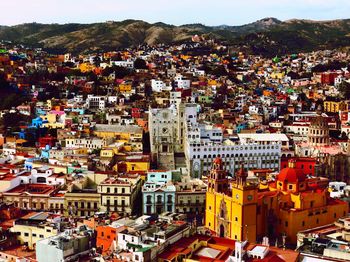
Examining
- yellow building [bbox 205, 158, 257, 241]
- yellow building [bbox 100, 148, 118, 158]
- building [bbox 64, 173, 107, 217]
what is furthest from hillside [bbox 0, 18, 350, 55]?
yellow building [bbox 205, 158, 257, 241]

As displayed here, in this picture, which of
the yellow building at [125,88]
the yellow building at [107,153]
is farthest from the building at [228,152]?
the yellow building at [125,88]

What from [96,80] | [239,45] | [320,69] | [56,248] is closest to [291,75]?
[320,69]

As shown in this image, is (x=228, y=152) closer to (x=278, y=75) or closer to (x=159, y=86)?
(x=159, y=86)

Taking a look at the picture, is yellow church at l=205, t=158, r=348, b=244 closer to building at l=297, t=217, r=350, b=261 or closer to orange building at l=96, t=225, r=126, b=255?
building at l=297, t=217, r=350, b=261

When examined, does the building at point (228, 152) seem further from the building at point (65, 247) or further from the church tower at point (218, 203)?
the building at point (65, 247)

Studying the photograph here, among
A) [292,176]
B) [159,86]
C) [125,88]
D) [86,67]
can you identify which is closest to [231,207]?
[292,176]

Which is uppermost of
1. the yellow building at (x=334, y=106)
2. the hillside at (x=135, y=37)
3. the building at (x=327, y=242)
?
the hillside at (x=135, y=37)

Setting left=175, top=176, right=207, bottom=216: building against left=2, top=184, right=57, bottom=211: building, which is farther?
left=175, top=176, right=207, bottom=216: building

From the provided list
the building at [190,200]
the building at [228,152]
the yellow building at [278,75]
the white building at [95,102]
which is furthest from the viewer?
the yellow building at [278,75]

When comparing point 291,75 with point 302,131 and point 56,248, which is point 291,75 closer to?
point 302,131

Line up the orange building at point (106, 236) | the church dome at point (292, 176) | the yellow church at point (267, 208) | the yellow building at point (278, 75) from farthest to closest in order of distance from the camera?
1. the yellow building at point (278, 75)
2. the church dome at point (292, 176)
3. the yellow church at point (267, 208)
4. the orange building at point (106, 236)
